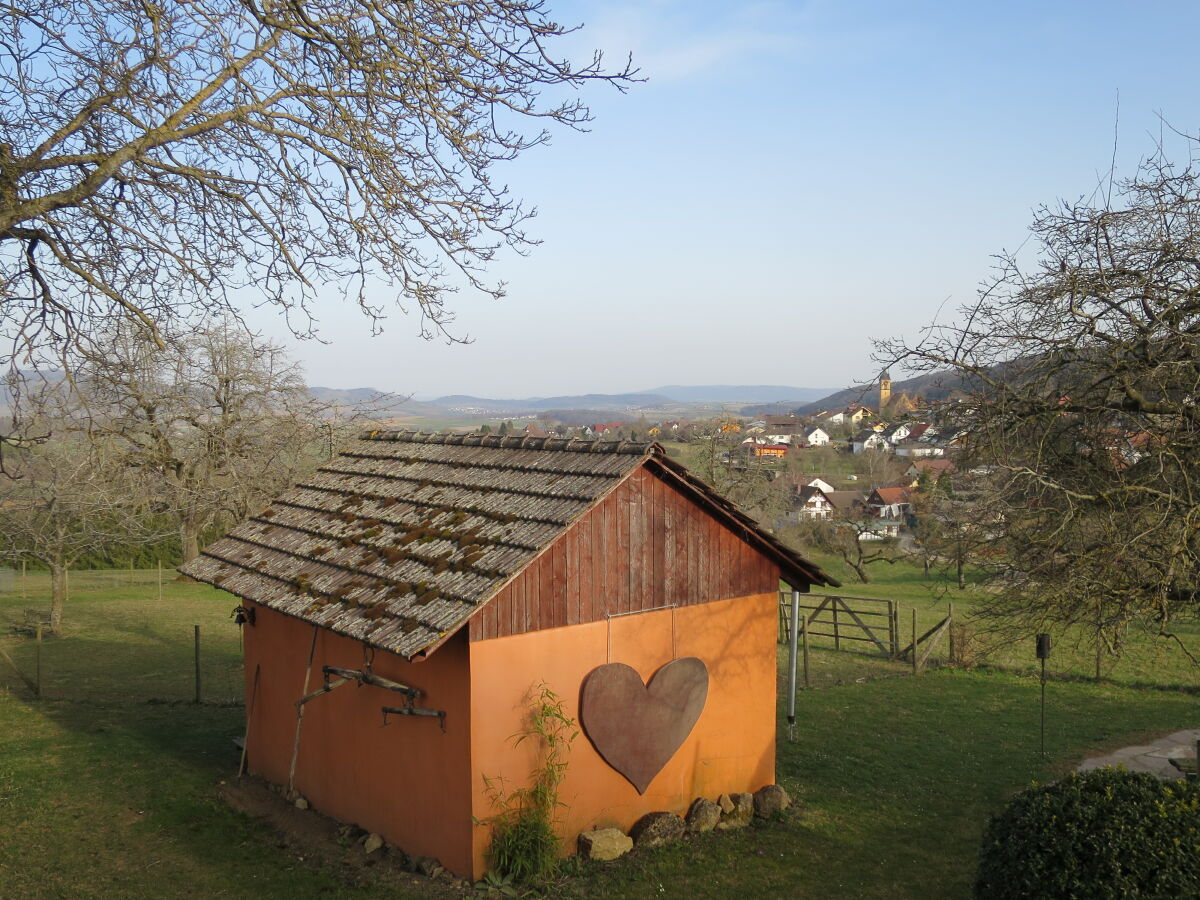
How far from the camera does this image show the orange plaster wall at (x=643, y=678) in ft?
26.2

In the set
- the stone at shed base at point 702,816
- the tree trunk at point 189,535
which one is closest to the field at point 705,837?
the stone at shed base at point 702,816

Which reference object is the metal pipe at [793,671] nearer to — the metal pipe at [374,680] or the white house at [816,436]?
the metal pipe at [374,680]

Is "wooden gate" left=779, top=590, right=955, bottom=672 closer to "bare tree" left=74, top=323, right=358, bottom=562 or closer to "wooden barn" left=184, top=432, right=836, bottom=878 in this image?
"wooden barn" left=184, top=432, right=836, bottom=878

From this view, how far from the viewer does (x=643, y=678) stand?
9102 mm

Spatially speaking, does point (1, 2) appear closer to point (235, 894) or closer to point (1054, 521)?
point (235, 894)

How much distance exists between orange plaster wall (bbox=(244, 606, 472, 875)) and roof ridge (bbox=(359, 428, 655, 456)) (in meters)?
2.61

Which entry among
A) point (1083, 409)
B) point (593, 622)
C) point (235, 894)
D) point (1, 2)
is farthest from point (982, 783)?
point (1, 2)

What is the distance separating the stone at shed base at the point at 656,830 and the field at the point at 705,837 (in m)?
0.17

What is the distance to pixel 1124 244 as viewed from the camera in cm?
959

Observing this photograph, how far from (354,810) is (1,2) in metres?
8.20

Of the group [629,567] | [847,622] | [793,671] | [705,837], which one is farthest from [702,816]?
[847,622]

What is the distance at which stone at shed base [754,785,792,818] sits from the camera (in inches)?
393

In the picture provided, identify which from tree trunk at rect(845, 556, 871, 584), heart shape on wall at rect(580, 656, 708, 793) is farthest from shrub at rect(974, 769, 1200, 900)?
tree trunk at rect(845, 556, 871, 584)

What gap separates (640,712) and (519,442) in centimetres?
342
